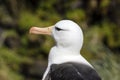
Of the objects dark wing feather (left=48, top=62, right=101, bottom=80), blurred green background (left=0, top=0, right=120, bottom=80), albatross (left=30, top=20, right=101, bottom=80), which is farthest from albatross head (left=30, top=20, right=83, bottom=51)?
blurred green background (left=0, top=0, right=120, bottom=80)

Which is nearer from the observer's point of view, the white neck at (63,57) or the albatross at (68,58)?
the albatross at (68,58)

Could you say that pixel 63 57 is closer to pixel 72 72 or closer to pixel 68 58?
pixel 68 58

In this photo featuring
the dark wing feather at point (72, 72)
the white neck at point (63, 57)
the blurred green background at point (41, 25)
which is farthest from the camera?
the blurred green background at point (41, 25)

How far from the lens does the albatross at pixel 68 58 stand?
5.39 meters

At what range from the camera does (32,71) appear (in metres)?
10.9

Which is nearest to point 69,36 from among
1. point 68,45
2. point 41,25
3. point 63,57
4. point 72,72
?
point 68,45

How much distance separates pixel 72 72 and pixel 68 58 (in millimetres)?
180

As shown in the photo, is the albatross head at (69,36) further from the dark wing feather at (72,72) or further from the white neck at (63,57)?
the dark wing feather at (72,72)

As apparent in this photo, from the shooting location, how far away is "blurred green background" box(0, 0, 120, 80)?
35.4 feet

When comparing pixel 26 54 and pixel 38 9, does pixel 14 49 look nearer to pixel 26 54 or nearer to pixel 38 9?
pixel 26 54

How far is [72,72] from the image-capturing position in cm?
541

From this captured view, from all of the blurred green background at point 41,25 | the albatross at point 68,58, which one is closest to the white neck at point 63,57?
the albatross at point 68,58

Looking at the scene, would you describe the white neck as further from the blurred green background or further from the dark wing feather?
the blurred green background

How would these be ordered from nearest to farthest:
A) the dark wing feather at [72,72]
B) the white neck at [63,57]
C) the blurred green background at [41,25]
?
the dark wing feather at [72,72] < the white neck at [63,57] < the blurred green background at [41,25]
